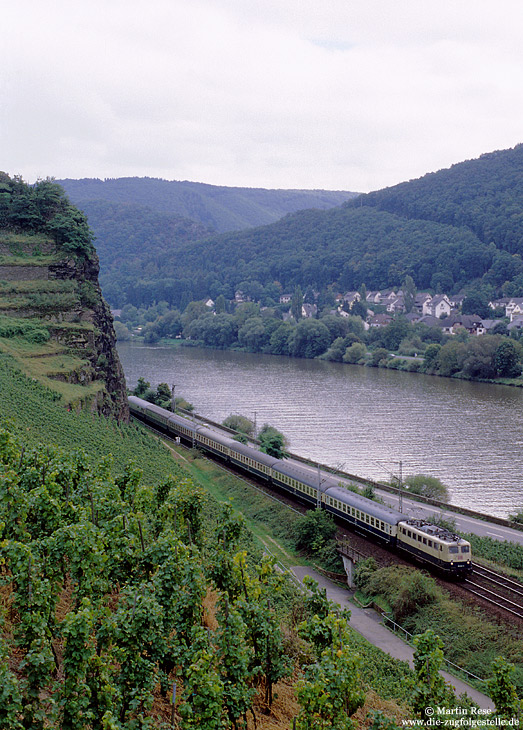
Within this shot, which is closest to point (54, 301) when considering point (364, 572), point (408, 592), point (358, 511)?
point (358, 511)

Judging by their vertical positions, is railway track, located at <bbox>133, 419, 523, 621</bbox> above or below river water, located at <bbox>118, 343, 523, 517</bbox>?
above

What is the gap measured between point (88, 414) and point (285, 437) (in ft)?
69.2

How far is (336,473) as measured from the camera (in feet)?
151

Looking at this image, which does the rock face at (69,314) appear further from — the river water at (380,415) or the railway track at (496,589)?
the railway track at (496,589)

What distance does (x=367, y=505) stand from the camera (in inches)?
1238

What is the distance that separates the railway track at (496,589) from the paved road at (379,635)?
390 centimetres

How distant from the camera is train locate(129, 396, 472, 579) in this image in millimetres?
26172

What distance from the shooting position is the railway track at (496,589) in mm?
23844

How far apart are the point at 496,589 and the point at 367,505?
7496 millimetres

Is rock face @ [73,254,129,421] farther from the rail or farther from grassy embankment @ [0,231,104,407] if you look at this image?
the rail

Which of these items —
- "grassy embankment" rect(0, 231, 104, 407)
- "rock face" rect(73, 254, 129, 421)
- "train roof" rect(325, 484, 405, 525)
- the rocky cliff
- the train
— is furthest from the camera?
"rock face" rect(73, 254, 129, 421)

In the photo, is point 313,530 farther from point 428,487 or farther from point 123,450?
point 428,487

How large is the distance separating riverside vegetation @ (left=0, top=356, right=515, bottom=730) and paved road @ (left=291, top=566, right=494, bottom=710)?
1.76m

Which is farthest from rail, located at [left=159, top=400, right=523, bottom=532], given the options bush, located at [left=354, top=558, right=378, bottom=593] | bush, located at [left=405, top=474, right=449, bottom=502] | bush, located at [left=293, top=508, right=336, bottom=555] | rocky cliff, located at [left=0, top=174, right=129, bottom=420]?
rocky cliff, located at [left=0, top=174, right=129, bottom=420]
